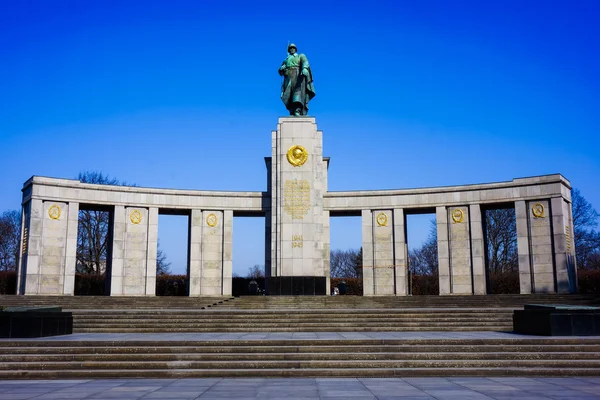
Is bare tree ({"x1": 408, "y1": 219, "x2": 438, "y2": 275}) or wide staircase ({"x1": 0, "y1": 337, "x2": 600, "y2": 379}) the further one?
bare tree ({"x1": 408, "y1": 219, "x2": 438, "y2": 275})

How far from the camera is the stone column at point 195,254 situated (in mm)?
32812

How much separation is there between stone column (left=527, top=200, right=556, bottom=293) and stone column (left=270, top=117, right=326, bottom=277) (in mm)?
11672

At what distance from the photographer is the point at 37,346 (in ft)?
42.7

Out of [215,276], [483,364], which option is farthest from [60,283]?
[483,364]

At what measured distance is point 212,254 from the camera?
110 feet

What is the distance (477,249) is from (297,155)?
11.7 metres

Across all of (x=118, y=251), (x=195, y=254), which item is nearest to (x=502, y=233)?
(x=195, y=254)

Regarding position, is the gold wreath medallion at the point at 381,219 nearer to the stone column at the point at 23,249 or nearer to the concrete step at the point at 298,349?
the stone column at the point at 23,249

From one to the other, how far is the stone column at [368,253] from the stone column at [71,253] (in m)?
16.9

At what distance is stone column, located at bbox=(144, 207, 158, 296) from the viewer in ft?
105

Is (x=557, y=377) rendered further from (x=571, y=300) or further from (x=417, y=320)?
(x=571, y=300)

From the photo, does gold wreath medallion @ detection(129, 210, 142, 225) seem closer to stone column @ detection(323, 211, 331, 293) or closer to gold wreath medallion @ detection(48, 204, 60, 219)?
gold wreath medallion @ detection(48, 204, 60, 219)

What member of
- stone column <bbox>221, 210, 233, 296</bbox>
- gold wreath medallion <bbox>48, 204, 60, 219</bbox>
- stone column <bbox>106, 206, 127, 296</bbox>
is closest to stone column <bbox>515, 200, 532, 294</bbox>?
stone column <bbox>221, 210, 233, 296</bbox>

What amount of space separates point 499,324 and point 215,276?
19.5 metres
